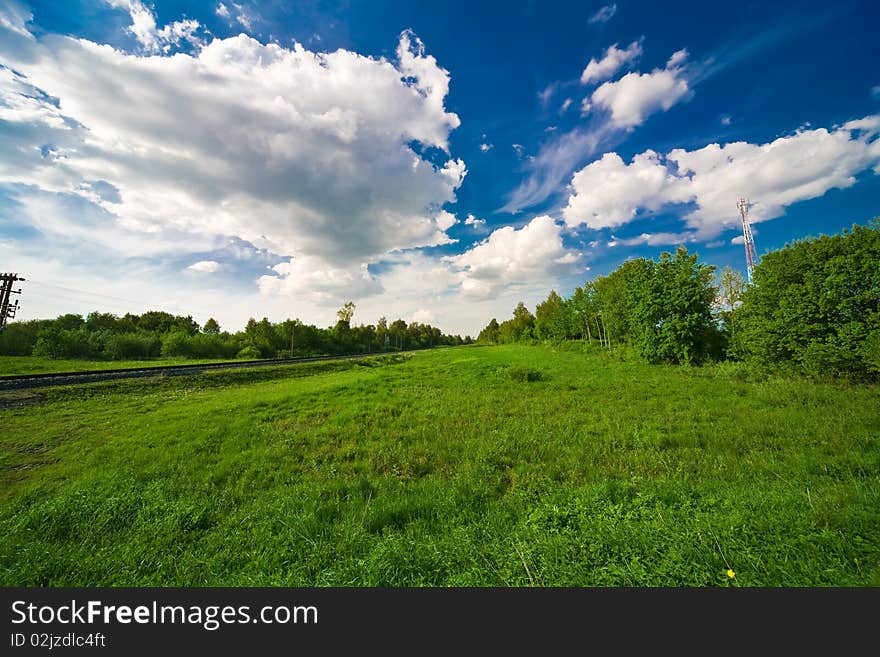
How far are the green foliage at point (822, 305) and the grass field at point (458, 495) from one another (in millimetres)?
3162

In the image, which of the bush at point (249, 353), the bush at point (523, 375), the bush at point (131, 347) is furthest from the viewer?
the bush at point (249, 353)

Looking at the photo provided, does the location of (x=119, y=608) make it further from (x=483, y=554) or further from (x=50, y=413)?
(x=50, y=413)

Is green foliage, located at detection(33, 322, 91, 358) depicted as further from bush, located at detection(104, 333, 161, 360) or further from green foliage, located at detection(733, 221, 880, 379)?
green foliage, located at detection(733, 221, 880, 379)

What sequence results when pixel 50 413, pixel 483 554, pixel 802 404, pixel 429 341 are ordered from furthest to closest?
pixel 429 341
pixel 50 413
pixel 802 404
pixel 483 554

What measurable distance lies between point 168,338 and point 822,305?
74.8m

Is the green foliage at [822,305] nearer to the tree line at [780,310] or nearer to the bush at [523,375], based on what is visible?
the tree line at [780,310]

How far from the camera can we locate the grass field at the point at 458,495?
3.94 meters

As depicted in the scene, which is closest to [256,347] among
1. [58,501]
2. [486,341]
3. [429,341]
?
[58,501]

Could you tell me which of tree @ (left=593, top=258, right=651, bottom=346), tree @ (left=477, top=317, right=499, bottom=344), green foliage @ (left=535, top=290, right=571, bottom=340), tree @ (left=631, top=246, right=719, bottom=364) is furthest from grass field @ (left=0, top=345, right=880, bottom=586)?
tree @ (left=477, top=317, right=499, bottom=344)

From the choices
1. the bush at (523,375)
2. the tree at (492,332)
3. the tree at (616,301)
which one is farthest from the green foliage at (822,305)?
the tree at (492,332)

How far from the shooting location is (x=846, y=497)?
4.93 meters

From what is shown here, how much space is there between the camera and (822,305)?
1574 centimetres

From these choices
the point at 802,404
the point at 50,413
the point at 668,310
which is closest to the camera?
the point at 802,404

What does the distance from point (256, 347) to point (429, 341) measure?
339ft
